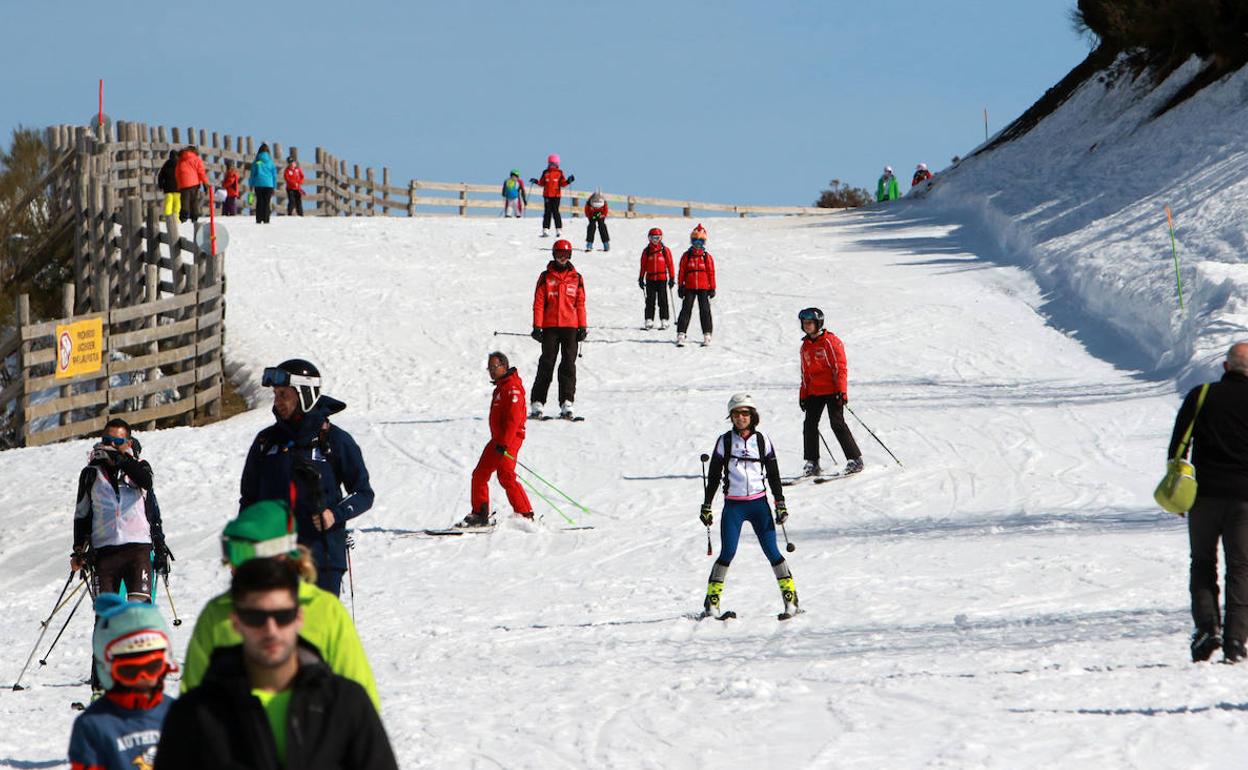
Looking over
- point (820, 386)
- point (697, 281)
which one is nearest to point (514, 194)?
point (697, 281)

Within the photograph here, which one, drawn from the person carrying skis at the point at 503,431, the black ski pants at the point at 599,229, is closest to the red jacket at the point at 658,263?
the black ski pants at the point at 599,229

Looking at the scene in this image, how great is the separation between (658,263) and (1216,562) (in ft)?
51.0

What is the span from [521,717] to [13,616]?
586cm

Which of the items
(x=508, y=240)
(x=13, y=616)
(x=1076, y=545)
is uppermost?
(x=508, y=240)

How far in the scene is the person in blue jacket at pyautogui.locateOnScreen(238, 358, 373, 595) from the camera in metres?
6.46

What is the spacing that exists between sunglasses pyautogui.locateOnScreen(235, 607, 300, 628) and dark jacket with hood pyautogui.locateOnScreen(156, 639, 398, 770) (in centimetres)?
12

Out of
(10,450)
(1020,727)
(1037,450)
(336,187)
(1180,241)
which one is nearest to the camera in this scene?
(1020,727)

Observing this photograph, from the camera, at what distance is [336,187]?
41.1 meters

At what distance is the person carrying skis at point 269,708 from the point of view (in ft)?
10.4

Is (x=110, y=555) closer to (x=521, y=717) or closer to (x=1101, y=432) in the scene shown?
(x=521, y=717)

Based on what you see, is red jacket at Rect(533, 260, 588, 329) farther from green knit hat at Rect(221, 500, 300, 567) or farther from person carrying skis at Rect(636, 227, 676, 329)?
green knit hat at Rect(221, 500, 300, 567)

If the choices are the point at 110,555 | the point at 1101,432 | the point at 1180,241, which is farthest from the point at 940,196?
the point at 110,555

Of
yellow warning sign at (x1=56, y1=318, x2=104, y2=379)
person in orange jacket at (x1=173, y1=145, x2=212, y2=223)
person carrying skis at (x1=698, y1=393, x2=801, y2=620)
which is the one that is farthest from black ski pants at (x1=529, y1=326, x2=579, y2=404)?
person in orange jacket at (x1=173, y1=145, x2=212, y2=223)

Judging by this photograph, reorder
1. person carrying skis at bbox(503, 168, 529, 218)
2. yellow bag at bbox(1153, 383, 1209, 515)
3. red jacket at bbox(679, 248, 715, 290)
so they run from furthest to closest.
→ person carrying skis at bbox(503, 168, 529, 218)
red jacket at bbox(679, 248, 715, 290)
yellow bag at bbox(1153, 383, 1209, 515)
